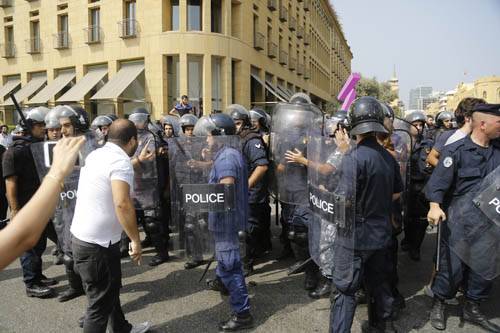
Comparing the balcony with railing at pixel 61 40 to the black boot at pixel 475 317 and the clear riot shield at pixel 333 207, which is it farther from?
the black boot at pixel 475 317

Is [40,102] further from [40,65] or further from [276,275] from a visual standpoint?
[276,275]

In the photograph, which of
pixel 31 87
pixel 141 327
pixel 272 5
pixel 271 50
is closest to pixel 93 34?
pixel 31 87

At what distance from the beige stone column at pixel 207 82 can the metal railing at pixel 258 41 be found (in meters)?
4.35

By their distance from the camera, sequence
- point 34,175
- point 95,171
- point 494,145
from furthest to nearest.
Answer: point 34,175 < point 494,145 < point 95,171

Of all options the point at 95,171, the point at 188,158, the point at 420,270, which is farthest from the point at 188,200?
the point at 420,270

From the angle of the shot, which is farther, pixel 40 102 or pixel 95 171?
pixel 40 102

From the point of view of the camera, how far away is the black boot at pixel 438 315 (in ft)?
9.62

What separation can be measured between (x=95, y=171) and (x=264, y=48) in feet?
67.3

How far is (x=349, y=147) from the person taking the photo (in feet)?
7.82

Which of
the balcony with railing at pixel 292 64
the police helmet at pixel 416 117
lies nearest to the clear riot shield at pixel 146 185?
the police helmet at pixel 416 117

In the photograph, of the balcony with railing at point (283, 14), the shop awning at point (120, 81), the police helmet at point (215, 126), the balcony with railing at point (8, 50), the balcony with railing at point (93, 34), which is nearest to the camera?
the police helmet at point (215, 126)

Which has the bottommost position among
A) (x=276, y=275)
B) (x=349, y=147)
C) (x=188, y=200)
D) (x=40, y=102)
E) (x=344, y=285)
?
(x=276, y=275)

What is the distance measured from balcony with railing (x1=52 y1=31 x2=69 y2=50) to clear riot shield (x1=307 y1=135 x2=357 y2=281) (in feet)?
68.6

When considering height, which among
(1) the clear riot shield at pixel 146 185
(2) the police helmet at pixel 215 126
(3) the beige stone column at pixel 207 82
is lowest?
(1) the clear riot shield at pixel 146 185
